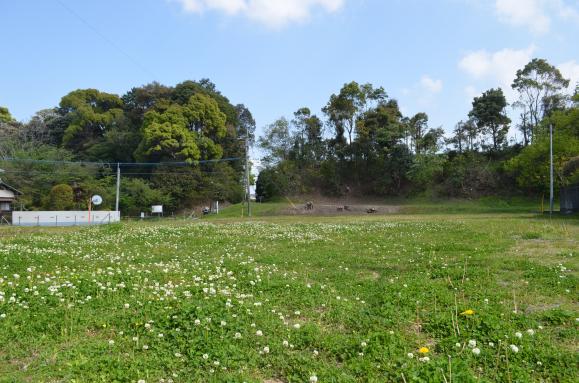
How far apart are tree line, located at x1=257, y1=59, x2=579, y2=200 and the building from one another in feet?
105

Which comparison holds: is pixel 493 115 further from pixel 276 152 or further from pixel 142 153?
pixel 142 153

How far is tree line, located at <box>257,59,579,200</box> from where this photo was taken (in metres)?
55.3

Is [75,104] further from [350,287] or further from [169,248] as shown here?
[350,287]

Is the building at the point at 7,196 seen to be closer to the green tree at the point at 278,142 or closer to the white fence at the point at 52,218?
the white fence at the point at 52,218

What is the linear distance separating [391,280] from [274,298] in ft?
9.17

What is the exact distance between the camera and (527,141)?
58469mm

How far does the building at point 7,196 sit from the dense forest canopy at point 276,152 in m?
1.47

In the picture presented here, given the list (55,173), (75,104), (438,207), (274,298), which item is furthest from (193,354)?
(75,104)

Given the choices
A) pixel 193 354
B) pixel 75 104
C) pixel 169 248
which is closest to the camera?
pixel 193 354

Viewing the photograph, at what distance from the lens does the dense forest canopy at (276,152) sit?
53688mm

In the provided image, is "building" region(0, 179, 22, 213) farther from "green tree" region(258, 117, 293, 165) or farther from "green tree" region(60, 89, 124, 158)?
"green tree" region(258, 117, 293, 165)

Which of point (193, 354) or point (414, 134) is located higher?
point (414, 134)

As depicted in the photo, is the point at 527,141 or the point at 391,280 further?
the point at 527,141

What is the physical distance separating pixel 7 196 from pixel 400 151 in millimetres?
50473
